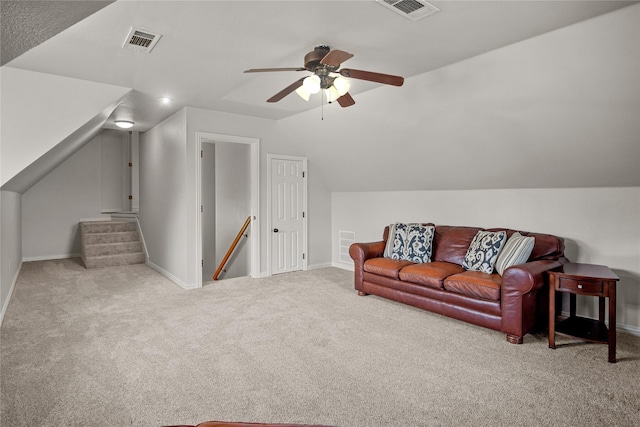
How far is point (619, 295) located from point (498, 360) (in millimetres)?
1656

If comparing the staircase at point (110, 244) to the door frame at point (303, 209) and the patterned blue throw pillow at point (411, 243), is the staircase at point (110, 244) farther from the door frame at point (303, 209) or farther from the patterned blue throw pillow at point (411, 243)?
the patterned blue throw pillow at point (411, 243)

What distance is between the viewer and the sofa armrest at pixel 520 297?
2949 millimetres

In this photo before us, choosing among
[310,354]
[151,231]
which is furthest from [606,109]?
[151,231]

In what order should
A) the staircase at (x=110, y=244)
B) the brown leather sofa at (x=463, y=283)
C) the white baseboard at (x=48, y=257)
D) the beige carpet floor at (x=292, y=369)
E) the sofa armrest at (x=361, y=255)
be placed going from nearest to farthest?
the beige carpet floor at (x=292, y=369), the brown leather sofa at (x=463, y=283), the sofa armrest at (x=361, y=255), the staircase at (x=110, y=244), the white baseboard at (x=48, y=257)

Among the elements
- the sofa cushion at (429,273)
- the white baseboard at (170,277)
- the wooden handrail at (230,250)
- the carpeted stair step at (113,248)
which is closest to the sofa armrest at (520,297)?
the sofa cushion at (429,273)

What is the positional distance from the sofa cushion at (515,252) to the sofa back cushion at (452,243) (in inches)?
22.6

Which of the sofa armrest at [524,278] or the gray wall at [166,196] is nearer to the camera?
the sofa armrest at [524,278]

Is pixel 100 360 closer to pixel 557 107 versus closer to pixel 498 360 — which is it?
pixel 498 360

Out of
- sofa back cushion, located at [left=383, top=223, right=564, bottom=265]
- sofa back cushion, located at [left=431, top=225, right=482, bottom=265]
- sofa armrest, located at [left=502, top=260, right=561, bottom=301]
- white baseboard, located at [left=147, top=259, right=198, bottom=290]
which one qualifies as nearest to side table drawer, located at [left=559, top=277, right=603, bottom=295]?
sofa armrest, located at [left=502, top=260, right=561, bottom=301]

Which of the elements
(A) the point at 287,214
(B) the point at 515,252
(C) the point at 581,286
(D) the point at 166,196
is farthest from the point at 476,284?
(D) the point at 166,196

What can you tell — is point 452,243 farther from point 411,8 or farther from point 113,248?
point 113,248

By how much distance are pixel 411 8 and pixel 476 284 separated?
2373mm

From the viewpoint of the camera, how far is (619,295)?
3.37 m

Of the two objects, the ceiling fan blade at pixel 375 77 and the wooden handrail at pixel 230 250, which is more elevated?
the ceiling fan blade at pixel 375 77
